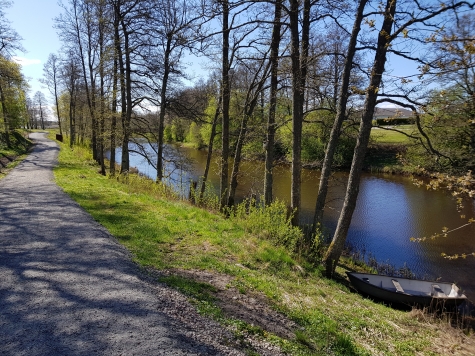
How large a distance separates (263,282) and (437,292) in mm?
5946

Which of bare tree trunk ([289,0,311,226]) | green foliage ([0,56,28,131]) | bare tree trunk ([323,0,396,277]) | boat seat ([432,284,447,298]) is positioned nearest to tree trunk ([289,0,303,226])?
bare tree trunk ([289,0,311,226])

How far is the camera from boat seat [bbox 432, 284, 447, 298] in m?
8.27

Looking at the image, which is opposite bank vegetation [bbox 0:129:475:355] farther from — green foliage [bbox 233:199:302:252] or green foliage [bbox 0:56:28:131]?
green foliage [bbox 0:56:28:131]

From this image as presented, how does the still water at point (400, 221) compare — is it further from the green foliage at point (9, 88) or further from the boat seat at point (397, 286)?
the green foliage at point (9, 88)

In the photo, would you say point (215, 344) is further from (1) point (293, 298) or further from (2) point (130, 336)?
(1) point (293, 298)

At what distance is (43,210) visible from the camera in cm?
877

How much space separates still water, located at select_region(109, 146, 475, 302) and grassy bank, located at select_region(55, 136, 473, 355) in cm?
353

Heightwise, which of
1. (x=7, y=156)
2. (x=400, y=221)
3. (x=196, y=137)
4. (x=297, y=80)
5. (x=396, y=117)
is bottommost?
(x=400, y=221)

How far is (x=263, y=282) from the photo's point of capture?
5.82 meters

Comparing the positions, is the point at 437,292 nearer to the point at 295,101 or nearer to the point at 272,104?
the point at 295,101

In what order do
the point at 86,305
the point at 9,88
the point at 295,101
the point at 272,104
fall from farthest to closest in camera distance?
the point at 9,88
the point at 272,104
the point at 295,101
the point at 86,305

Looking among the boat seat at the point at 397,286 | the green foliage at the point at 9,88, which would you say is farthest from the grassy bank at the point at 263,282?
the green foliage at the point at 9,88

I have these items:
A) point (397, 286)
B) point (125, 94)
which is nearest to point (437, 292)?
point (397, 286)

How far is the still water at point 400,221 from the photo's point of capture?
11.6m
